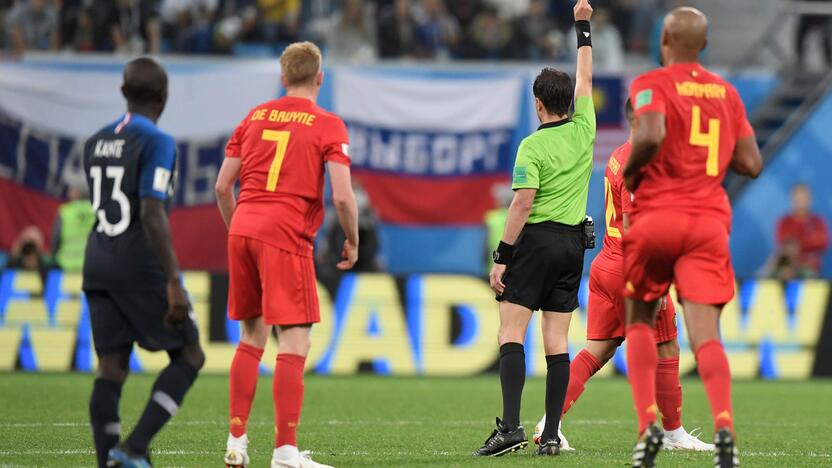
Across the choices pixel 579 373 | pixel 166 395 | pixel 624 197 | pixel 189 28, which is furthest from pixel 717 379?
pixel 189 28

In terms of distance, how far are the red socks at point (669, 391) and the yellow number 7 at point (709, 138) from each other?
93.9 inches

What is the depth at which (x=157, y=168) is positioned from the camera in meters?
6.23

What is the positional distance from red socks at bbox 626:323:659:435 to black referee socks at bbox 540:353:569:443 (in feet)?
4.87

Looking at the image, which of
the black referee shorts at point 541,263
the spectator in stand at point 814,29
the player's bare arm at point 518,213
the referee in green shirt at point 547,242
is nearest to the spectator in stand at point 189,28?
the spectator in stand at point 814,29

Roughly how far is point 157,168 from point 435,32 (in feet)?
48.4

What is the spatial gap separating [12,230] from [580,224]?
479 inches

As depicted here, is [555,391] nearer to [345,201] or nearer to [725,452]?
[345,201]

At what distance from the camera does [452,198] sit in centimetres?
1944

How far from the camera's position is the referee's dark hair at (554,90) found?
7906mm

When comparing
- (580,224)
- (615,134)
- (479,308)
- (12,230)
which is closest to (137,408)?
(580,224)

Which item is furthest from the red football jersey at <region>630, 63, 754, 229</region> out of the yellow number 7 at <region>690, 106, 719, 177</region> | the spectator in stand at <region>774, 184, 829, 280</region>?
the spectator in stand at <region>774, 184, 829, 280</region>

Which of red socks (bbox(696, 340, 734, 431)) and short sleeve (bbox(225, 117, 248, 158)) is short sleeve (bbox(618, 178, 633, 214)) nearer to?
red socks (bbox(696, 340, 734, 431))

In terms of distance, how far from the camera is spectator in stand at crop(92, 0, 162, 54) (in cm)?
1945

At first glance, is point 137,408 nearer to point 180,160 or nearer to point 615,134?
point 180,160
